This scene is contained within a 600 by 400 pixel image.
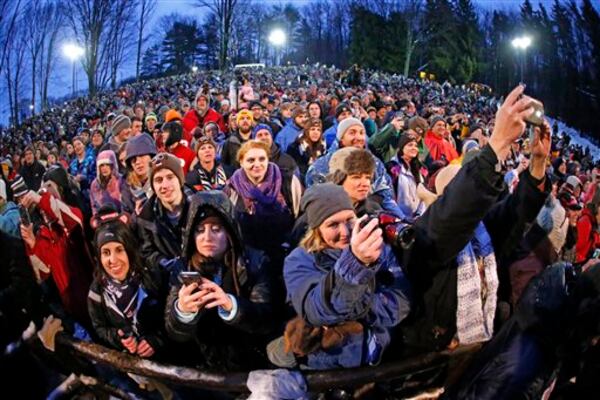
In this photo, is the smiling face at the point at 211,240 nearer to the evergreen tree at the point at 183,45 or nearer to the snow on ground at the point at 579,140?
the snow on ground at the point at 579,140

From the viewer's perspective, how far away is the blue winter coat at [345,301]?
209 cm

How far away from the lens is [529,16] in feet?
143

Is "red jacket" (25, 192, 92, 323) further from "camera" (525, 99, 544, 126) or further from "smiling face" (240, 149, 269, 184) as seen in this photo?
"camera" (525, 99, 544, 126)

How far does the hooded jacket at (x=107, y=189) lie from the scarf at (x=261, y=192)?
54.5 inches

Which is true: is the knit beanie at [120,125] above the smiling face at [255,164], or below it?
above

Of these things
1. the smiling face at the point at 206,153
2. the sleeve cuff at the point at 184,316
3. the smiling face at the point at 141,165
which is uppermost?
the smiling face at the point at 206,153

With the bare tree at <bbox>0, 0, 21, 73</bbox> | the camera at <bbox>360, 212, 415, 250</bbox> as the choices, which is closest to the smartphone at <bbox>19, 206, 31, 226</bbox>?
the camera at <bbox>360, 212, 415, 250</bbox>

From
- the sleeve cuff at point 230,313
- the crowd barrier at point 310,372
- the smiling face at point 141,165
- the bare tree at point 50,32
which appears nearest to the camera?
the crowd barrier at point 310,372

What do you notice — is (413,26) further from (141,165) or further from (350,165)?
(350,165)

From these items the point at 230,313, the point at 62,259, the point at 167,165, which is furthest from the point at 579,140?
the point at 230,313

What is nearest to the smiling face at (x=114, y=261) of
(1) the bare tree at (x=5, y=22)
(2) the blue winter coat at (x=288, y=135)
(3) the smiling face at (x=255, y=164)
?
(3) the smiling face at (x=255, y=164)

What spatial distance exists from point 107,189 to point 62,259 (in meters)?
1.67

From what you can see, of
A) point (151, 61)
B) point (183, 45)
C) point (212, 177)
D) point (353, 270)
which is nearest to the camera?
point (353, 270)

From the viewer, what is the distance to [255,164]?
4.39m
